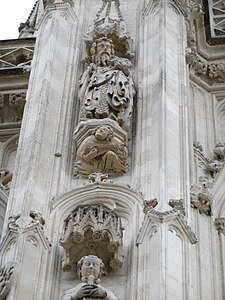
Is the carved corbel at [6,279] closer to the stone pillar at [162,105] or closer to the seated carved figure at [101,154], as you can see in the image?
the stone pillar at [162,105]

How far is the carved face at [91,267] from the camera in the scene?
11812 millimetres

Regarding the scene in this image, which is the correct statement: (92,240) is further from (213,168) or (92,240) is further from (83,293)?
(213,168)

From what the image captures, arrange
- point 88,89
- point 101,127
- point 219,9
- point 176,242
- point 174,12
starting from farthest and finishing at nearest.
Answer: point 219,9 → point 174,12 → point 88,89 → point 101,127 → point 176,242

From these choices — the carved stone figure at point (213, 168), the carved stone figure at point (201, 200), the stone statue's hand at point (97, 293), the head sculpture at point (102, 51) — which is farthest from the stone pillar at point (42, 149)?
the carved stone figure at point (213, 168)

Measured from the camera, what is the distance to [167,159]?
44.0 feet

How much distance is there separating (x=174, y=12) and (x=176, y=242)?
208 inches

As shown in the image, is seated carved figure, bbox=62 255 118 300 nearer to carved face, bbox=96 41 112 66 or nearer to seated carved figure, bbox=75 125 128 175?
seated carved figure, bbox=75 125 128 175

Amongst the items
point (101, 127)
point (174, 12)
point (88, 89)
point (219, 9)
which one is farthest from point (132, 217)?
point (219, 9)

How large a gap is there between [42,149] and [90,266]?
2.56 metres

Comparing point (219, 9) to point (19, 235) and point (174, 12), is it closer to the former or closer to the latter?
point (174, 12)

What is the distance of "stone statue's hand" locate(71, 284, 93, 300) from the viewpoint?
449 inches

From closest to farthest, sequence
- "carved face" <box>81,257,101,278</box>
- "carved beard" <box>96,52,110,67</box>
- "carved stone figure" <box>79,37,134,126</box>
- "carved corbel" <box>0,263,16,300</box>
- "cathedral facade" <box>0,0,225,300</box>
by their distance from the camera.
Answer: "carved corbel" <box>0,263,16,300</box>
"carved face" <box>81,257,101,278</box>
"cathedral facade" <box>0,0,225,300</box>
"carved stone figure" <box>79,37,134,126</box>
"carved beard" <box>96,52,110,67</box>

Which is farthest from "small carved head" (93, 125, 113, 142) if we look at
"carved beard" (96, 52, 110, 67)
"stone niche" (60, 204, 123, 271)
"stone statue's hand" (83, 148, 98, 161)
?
"carved beard" (96, 52, 110, 67)

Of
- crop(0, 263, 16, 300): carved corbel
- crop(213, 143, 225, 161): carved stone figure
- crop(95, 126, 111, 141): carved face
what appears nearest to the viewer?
crop(0, 263, 16, 300): carved corbel
